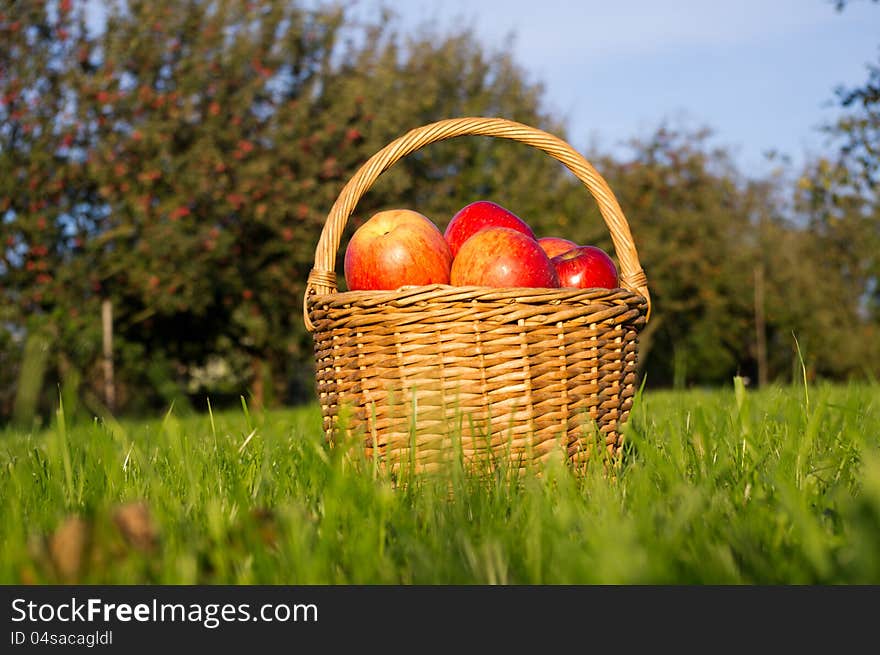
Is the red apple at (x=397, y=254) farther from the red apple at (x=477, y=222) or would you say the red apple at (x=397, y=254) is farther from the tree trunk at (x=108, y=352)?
the tree trunk at (x=108, y=352)

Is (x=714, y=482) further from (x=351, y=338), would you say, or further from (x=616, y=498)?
(x=351, y=338)

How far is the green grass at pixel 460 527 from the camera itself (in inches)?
42.9

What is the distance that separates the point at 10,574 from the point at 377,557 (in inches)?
20.4

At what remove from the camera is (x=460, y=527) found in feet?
4.29

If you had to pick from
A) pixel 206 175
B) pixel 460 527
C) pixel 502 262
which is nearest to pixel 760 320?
pixel 206 175

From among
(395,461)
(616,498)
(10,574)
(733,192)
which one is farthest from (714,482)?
(733,192)

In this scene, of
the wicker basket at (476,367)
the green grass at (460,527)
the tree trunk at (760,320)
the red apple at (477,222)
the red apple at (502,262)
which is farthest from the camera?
the tree trunk at (760,320)

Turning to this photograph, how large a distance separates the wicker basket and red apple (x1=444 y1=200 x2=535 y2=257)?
0.50m

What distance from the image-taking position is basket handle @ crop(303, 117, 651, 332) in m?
2.14

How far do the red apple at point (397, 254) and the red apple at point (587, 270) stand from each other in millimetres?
352

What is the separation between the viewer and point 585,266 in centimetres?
227

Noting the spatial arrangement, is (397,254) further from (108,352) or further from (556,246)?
(108,352)

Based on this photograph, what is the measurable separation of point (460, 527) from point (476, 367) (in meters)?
0.60

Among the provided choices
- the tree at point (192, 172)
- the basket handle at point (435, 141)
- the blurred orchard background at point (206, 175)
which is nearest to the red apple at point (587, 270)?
the basket handle at point (435, 141)
